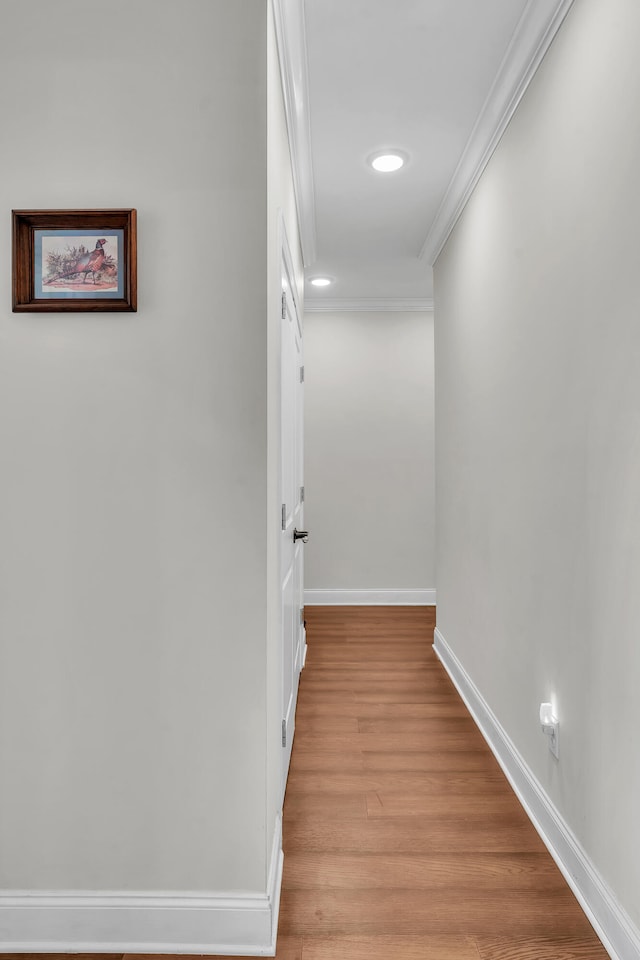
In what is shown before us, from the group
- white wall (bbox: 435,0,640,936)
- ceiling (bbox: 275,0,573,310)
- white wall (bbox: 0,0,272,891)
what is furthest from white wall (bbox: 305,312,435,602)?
white wall (bbox: 0,0,272,891)

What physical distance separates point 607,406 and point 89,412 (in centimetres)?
132

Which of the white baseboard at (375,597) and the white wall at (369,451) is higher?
the white wall at (369,451)

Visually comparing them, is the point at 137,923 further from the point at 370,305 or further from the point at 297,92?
the point at 370,305

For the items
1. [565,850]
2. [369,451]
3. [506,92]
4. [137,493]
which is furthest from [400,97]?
[369,451]

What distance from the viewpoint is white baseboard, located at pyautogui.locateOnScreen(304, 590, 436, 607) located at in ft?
17.8

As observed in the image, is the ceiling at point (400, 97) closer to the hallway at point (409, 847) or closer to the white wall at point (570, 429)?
the white wall at point (570, 429)

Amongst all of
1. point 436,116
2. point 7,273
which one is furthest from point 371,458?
point 7,273

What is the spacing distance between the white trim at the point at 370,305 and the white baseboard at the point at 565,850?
11.6 feet

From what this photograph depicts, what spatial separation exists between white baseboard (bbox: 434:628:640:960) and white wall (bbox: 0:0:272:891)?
874mm

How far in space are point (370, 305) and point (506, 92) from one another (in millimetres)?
3167

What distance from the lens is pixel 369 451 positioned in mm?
5492

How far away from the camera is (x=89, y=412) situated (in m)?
1.62

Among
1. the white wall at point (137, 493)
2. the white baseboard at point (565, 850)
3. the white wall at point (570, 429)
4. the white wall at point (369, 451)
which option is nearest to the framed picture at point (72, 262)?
the white wall at point (137, 493)

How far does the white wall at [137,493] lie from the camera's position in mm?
1590
